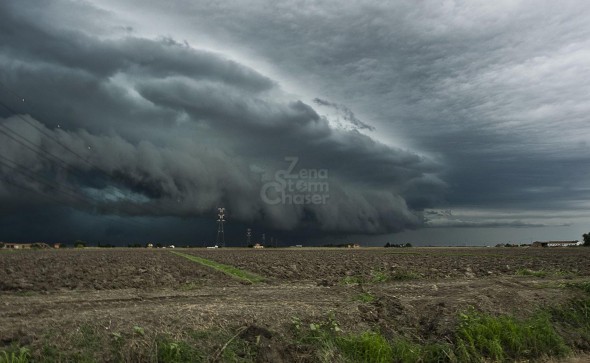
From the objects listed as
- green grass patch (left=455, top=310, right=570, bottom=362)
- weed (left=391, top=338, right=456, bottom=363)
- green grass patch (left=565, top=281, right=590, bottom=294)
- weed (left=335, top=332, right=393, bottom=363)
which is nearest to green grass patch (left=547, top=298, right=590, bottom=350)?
green grass patch (left=455, top=310, right=570, bottom=362)

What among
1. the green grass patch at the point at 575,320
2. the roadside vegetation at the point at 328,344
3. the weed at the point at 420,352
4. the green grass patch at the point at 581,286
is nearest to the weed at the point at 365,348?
the roadside vegetation at the point at 328,344

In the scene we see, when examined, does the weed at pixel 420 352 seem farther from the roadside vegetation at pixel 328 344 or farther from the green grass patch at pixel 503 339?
the green grass patch at pixel 503 339

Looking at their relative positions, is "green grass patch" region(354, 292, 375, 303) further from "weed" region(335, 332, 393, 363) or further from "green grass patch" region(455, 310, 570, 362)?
"weed" region(335, 332, 393, 363)

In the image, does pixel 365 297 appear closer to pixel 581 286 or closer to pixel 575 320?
pixel 575 320

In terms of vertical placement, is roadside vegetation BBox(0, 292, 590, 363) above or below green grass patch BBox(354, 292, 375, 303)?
below

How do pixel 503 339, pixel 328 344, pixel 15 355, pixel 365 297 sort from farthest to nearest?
pixel 365 297, pixel 503 339, pixel 328 344, pixel 15 355

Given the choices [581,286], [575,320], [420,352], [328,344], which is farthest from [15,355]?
[581,286]

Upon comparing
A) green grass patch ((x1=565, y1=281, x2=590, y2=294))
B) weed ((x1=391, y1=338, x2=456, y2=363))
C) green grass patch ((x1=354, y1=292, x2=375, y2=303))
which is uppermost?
green grass patch ((x1=565, y1=281, x2=590, y2=294))

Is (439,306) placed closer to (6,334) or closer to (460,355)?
(460,355)
